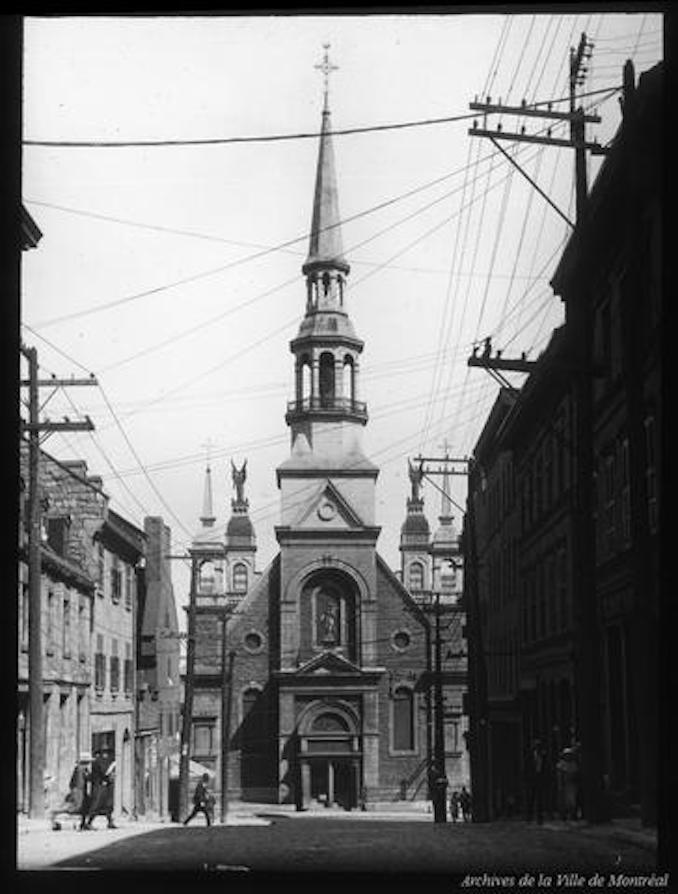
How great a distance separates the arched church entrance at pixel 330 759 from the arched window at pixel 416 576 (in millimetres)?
2747

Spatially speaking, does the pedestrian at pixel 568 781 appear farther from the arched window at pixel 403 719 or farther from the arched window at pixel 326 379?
the arched window at pixel 326 379

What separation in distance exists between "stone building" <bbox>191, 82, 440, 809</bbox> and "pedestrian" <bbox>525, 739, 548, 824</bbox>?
287 centimetres

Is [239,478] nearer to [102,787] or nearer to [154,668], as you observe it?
[102,787]

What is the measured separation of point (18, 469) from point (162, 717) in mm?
11591

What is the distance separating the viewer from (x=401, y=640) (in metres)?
21.4

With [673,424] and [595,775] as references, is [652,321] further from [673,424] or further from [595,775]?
[595,775]

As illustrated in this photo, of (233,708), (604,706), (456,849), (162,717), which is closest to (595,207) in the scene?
(604,706)

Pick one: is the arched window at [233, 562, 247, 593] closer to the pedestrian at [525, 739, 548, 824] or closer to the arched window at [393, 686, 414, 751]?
the arched window at [393, 686, 414, 751]

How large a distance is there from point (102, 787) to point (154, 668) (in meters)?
5.50

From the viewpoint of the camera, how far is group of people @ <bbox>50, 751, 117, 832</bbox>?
16391 mm

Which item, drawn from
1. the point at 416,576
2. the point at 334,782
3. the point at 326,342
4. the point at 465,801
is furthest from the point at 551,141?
the point at 334,782

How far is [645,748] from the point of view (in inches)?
548

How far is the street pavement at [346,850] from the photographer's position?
13.5 m

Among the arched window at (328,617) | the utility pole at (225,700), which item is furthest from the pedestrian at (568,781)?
the utility pole at (225,700)
